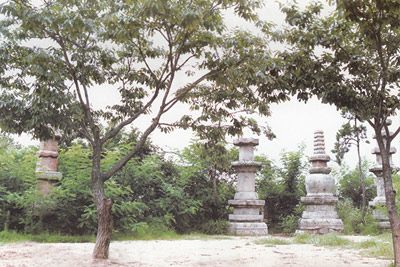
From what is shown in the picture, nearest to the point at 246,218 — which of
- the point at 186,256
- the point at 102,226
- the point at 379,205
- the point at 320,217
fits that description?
the point at 320,217

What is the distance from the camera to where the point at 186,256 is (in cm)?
826

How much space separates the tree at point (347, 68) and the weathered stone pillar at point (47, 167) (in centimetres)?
721

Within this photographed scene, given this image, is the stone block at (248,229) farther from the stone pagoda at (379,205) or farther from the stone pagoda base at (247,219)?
the stone pagoda at (379,205)

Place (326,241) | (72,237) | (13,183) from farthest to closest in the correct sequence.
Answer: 1. (13,183)
2. (72,237)
3. (326,241)

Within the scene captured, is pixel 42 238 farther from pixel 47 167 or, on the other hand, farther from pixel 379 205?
pixel 379 205

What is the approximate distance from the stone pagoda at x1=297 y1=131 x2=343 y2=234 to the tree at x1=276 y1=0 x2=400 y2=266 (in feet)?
22.7

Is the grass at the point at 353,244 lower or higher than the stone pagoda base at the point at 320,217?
lower

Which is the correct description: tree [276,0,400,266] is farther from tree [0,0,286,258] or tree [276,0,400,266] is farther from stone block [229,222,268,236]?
stone block [229,222,268,236]

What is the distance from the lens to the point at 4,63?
27.1ft

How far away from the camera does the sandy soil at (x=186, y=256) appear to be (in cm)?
734

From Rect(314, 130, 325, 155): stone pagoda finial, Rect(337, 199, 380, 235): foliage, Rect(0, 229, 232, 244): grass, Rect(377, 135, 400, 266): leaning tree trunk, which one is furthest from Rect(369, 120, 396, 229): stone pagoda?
Rect(377, 135, 400, 266): leaning tree trunk

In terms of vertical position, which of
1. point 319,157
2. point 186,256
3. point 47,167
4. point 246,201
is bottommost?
point 186,256

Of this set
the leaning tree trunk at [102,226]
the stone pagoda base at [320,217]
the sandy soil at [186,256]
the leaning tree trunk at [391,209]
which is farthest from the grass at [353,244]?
the leaning tree trunk at [102,226]

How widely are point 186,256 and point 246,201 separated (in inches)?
237
